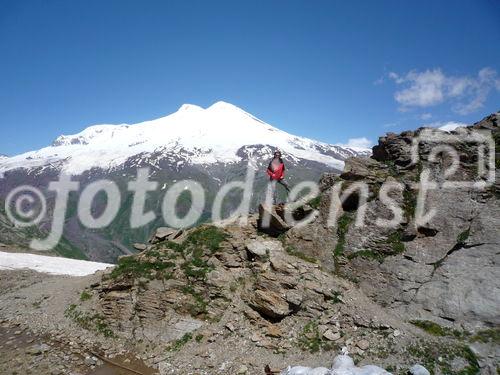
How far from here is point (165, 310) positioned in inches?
882

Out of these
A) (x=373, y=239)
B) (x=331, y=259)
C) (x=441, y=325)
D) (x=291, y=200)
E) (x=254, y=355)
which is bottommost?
(x=254, y=355)

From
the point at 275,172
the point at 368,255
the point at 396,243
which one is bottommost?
the point at 368,255

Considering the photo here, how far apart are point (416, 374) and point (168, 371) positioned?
12323mm

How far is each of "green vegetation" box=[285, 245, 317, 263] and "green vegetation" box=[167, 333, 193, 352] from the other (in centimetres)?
854

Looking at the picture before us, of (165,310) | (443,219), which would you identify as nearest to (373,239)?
(443,219)

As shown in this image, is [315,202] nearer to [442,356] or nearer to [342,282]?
[342,282]

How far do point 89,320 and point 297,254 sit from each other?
48.0ft

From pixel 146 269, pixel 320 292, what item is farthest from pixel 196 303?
pixel 320 292

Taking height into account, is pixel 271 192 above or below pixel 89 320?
above

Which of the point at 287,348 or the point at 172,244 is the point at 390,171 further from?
the point at 172,244

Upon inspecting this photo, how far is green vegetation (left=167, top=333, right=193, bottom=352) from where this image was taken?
2019 cm

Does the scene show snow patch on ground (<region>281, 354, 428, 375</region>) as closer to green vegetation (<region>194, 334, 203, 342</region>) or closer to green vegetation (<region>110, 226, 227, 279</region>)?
green vegetation (<region>194, 334, 203, 342</region>)

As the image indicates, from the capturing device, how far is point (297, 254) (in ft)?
79.4

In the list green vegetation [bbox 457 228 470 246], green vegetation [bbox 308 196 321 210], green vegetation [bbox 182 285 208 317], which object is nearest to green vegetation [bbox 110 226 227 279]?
green vegetation [bbox 182 285 208 317]
